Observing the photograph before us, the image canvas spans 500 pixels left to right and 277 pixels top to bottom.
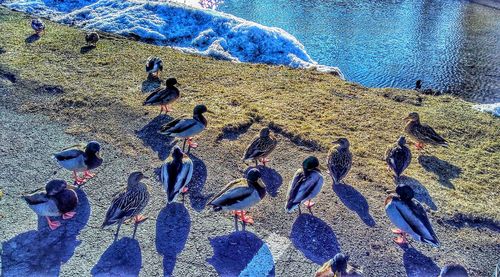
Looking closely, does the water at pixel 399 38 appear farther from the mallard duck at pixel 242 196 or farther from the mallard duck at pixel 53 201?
the mallard duck at pixel 53 201

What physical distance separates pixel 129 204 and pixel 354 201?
333cm

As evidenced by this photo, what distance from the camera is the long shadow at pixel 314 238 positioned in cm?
564

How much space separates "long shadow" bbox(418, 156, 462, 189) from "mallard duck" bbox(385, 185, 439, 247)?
1749 millimetres

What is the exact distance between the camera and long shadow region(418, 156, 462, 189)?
7.49 m

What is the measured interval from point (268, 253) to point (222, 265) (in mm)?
623

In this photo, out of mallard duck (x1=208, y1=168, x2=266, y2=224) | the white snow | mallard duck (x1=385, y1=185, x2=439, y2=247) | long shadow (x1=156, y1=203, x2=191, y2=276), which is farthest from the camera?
the white snow

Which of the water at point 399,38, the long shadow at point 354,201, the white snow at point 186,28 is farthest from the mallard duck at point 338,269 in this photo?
the water at point 399,38

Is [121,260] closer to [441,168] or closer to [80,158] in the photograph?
[80,158]

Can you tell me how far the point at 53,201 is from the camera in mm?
5789

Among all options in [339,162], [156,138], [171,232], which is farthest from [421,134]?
[171,232]

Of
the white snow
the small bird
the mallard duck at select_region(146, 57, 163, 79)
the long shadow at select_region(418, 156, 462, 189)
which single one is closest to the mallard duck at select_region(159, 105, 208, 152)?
the mallard duck at select_region(146, 57, 163, 79)

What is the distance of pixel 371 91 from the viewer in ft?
37.5

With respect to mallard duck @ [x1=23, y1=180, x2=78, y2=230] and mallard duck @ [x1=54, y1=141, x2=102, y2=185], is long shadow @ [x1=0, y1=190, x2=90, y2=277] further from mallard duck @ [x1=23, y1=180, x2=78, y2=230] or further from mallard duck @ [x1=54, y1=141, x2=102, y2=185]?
mallard duck @ [x1=54, y1=141, x2=102, y2=185]

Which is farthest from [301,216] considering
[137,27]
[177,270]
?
[137,27]
